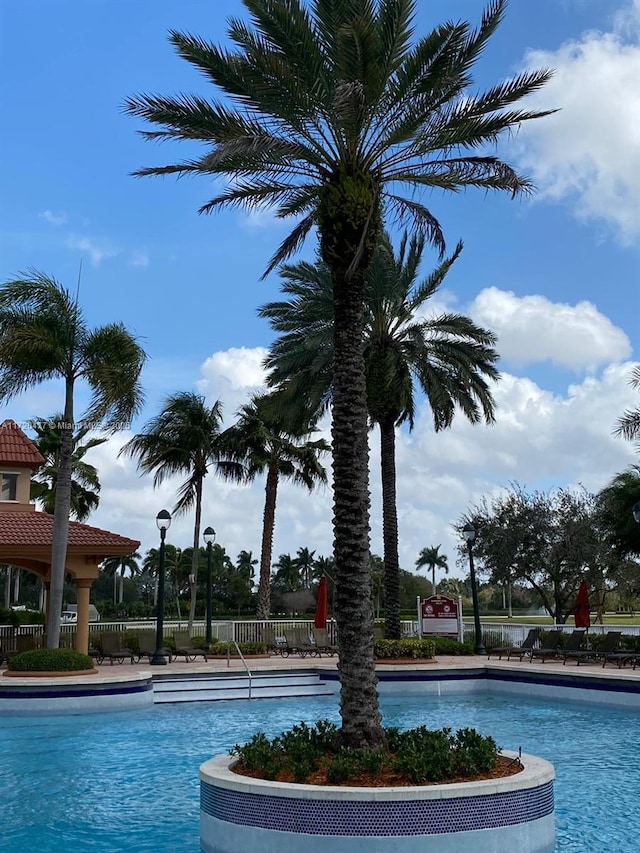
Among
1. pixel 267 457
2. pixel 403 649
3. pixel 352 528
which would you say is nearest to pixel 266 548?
pixel 267 457

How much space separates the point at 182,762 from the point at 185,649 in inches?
543

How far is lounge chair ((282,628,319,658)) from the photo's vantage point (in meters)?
28.8

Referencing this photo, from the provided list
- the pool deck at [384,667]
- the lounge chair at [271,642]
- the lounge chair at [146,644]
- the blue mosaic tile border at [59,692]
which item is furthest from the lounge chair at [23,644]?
the lounge chair at [271,642]

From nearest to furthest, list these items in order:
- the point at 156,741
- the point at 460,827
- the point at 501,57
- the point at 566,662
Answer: the point at 460,827, the point at 501,57, the point at 156,741, the point at 566,662

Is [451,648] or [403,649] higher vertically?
[403,649]

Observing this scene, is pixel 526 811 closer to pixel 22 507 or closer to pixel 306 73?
pixel 306 73

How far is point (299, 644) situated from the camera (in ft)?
95.8

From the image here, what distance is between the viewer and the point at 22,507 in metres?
28.2

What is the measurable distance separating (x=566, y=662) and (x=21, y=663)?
1493cm

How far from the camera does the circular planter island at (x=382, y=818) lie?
7.91m

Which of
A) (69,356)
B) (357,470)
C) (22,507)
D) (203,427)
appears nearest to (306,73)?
(357,470)

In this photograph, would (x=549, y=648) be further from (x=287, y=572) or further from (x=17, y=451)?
(x=287, y=572)

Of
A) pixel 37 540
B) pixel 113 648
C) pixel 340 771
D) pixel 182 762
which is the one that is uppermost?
pixel 37 540

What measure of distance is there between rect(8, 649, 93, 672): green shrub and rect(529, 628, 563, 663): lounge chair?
42.0 ft
